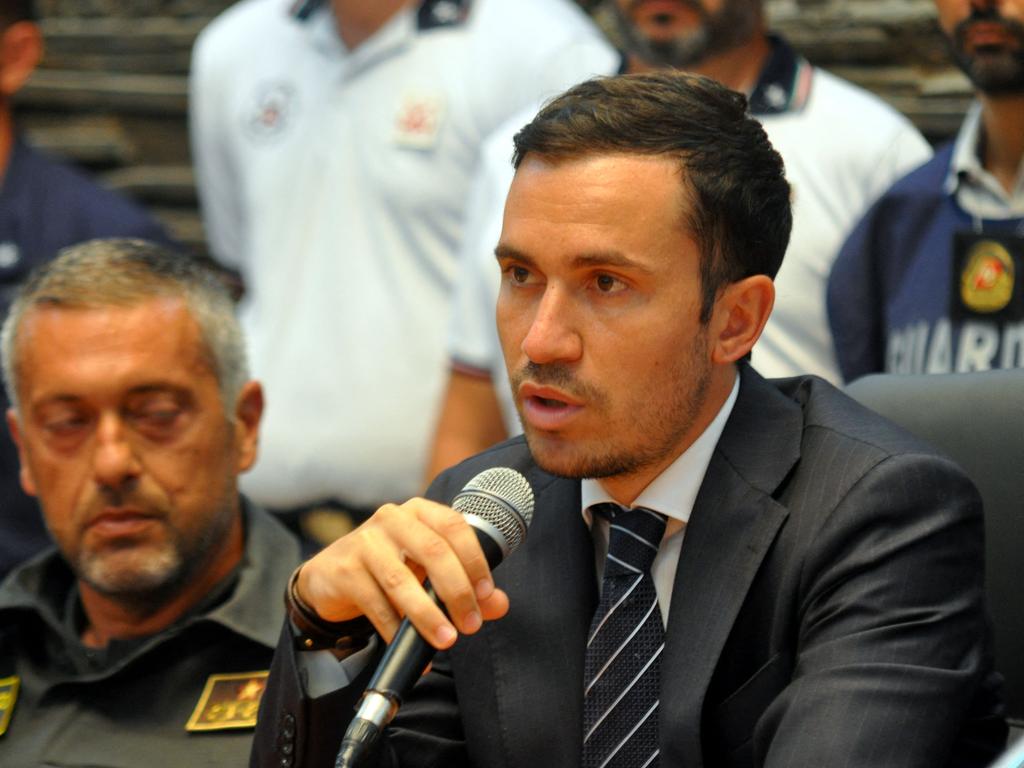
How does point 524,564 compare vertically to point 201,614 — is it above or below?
above

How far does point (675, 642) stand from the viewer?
1.98 metres

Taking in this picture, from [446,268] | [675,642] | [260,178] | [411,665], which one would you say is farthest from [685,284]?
[260,178]

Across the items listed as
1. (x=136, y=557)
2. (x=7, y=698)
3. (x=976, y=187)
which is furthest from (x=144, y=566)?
(x=976, y=187)

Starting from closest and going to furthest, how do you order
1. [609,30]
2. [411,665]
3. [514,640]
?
[411,665]
[514,640]
[609,30]

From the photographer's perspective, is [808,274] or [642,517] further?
[808,274]

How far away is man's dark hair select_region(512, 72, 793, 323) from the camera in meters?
2.04

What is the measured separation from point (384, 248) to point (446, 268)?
14 cm

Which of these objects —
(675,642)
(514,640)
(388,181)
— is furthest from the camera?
(388,181)

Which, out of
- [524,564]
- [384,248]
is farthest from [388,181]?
[524,564]

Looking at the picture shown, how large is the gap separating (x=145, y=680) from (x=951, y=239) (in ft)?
5.06

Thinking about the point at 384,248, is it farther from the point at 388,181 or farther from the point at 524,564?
the point at 524,564

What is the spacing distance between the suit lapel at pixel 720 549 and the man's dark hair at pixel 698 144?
161 mm

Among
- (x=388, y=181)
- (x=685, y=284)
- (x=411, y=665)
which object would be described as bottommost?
(x=388, y=181)

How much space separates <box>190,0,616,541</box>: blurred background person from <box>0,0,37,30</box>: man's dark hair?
64 cm
